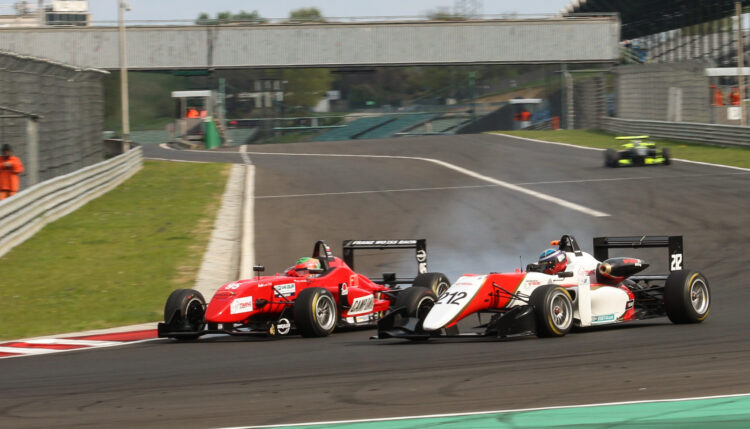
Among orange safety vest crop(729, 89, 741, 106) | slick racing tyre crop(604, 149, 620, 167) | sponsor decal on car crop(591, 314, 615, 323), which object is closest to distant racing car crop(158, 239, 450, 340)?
sponsor decal on car crop(591, 314, 615, 323)

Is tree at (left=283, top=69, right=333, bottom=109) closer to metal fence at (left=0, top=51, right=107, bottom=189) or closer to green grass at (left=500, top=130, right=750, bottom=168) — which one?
green grass at (left=500, top=130, right=750, bottom=168)

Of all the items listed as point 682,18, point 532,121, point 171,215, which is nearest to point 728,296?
point 171,215

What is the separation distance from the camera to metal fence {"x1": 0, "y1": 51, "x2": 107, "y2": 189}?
19969 mm

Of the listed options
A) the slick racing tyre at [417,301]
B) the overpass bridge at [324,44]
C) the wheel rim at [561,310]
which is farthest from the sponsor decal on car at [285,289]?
the overpass bridge at [324,44]

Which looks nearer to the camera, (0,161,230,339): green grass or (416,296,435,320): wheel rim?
(416,296,435,320): wheel rim

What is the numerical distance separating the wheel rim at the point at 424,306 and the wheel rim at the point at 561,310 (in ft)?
4.71

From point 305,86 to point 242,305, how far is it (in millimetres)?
43411

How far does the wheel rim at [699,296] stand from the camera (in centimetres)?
1075

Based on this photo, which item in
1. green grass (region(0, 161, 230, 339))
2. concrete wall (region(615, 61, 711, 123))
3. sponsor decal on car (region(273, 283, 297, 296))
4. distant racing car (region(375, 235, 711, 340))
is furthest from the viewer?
concrete wall (region(615, 61, 711, 123))

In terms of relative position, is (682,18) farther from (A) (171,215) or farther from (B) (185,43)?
(A) (171,215)

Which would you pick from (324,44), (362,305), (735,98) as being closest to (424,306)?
(362,305)

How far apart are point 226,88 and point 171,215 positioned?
32.2m

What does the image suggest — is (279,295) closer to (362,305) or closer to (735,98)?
(362,305)

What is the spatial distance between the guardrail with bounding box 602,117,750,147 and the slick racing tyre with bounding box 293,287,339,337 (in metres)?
26.2
